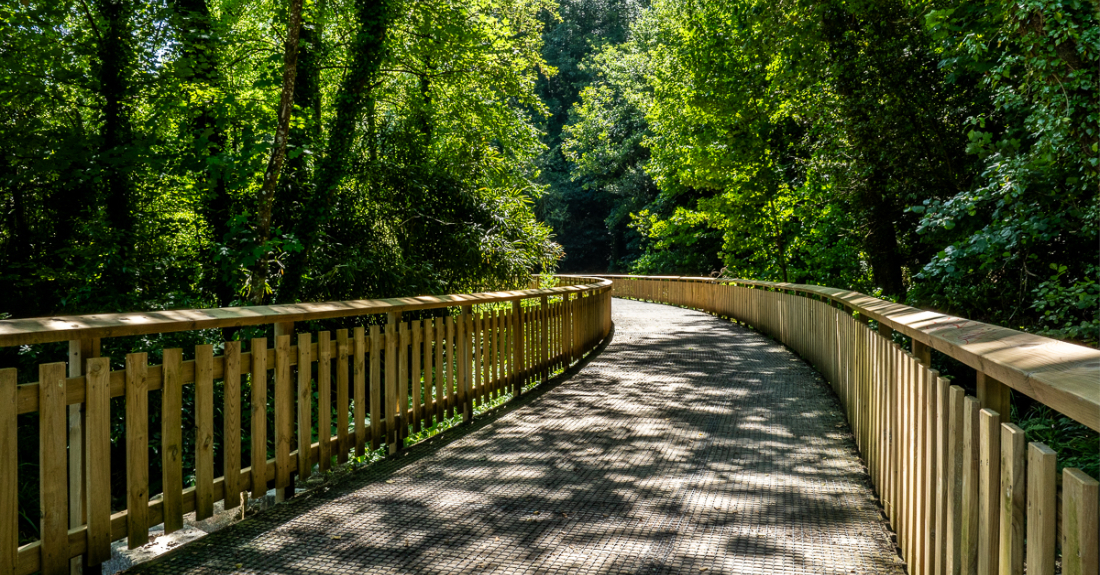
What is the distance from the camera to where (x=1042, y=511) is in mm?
1756

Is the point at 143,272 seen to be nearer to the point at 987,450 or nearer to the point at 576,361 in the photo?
the point at 576,361

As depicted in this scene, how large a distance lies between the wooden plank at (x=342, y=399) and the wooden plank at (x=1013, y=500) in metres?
3.58

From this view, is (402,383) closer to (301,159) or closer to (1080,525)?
(1080,525)

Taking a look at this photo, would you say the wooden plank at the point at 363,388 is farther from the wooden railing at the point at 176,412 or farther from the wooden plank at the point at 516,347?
the wooden plank at the point at 516,347

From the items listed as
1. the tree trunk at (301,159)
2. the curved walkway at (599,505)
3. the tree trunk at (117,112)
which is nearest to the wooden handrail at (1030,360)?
the curved walkway at (599,505)

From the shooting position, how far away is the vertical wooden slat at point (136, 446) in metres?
3.41

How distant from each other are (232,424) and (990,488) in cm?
345

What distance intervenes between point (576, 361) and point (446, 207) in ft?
12.1

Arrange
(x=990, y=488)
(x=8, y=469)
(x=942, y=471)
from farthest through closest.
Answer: (x=8, y=469), (x=942, y=471), (x=990, y=488)

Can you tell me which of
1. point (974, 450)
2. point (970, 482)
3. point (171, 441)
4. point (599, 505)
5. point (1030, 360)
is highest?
point (1030, 360)

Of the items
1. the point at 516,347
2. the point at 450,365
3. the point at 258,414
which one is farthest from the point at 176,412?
the point at 516,347

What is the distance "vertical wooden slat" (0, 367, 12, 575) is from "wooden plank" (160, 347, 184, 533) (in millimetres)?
701

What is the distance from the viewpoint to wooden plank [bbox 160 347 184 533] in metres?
3.60

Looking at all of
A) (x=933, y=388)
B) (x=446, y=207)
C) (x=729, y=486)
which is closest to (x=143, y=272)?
(x=446, y=207)
